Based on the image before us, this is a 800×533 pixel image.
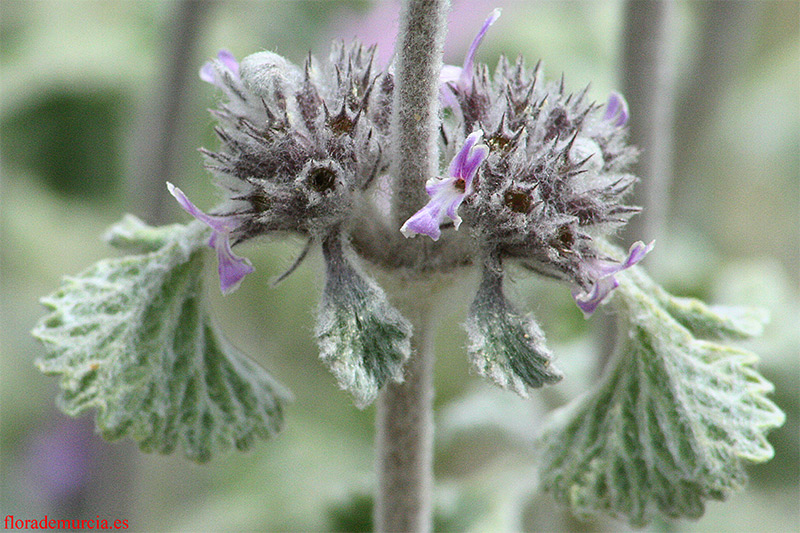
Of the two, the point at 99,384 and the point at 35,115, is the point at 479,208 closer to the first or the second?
the point at 99,384

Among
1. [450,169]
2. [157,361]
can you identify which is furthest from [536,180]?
[157,361]

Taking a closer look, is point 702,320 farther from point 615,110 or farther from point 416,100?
point 416,100

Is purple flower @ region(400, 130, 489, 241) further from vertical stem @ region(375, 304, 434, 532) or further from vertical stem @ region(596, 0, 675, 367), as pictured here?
vertical stem @ region(596, 0, 675, 367)

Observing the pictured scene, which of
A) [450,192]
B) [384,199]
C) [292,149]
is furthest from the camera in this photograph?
[384,199]

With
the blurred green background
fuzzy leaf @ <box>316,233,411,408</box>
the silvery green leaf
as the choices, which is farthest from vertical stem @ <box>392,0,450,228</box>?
the blurred green background

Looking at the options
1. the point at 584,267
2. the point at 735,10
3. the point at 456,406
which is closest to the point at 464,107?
the point at 584,267

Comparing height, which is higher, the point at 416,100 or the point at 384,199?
the point at 416,100

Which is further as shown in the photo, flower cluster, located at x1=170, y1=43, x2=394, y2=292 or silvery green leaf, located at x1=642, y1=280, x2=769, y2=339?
silvery green leaf, located at x1=642, y1=280, x2=769, y2=339
